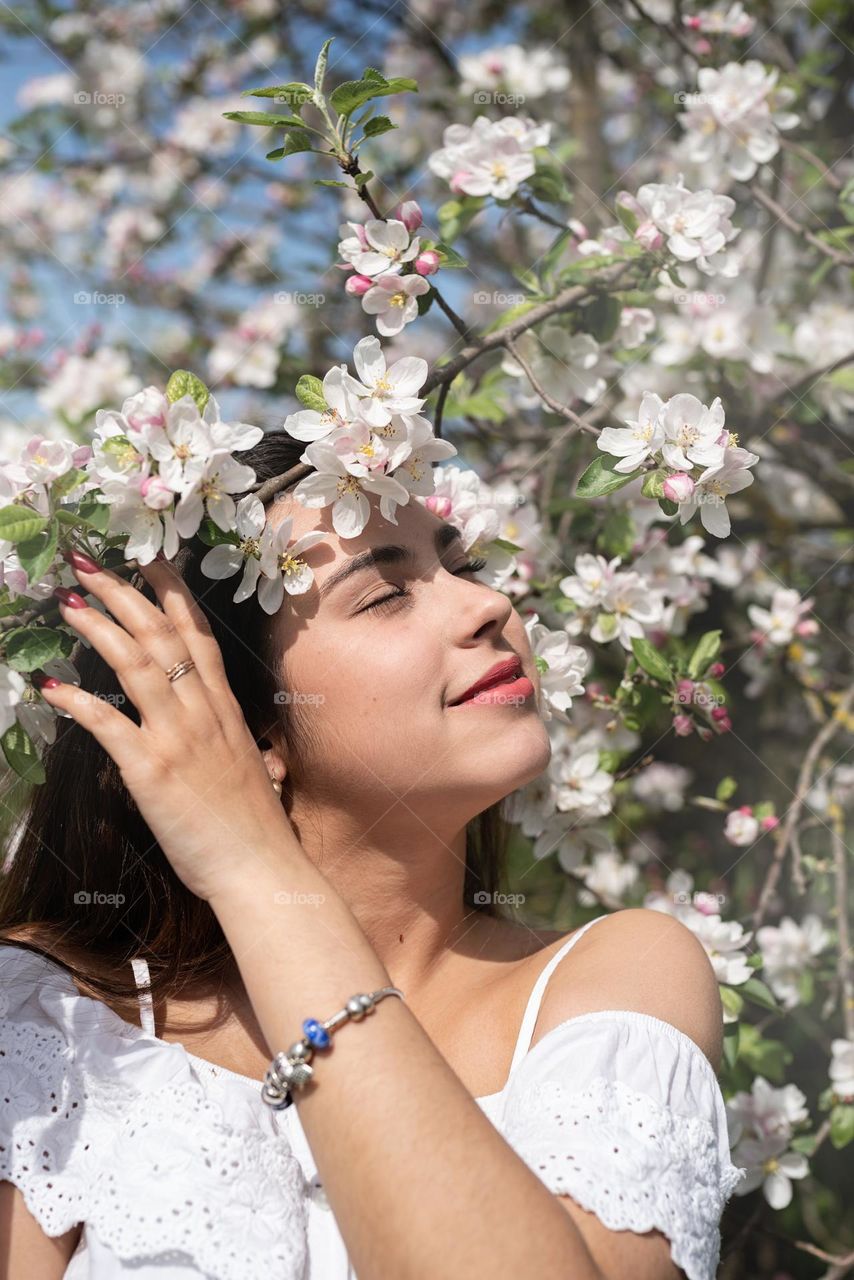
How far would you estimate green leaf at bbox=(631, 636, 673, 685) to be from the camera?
68.7 inches

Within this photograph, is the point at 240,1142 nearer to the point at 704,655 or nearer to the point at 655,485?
the point at 655,485

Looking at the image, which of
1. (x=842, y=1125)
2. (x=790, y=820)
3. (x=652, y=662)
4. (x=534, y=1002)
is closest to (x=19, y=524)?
(x=534, y=1002)

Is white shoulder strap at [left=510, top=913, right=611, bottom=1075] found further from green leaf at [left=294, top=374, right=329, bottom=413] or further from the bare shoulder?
green leaf at [left=294, top=374, right=329, bottom=413]

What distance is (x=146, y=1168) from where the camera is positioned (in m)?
1.18

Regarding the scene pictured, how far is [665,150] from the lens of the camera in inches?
125

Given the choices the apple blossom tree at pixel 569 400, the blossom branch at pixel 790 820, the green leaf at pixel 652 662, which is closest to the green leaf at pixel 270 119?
the apple blossom tree at pixel 569 400

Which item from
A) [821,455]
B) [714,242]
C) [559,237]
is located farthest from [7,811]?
[821,455]

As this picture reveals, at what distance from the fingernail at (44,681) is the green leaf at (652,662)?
0.89m

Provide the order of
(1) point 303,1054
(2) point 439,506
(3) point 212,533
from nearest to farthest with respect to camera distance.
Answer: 1. (1) point 303,1054
2. (3) point 212,533
3. (2) point 439,506

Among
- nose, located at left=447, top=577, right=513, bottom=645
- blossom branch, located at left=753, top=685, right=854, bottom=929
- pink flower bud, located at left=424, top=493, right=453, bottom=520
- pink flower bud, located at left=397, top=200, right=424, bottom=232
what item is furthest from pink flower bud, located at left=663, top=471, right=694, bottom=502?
blossom branch, located at left=753, top=685, right=854, bottom=929

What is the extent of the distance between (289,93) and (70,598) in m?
0.68

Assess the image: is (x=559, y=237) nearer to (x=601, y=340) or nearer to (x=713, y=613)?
(x=601, y=340)

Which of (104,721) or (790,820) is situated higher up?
(104,721)

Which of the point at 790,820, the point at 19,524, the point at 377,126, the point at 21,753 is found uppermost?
the point at 377,126
